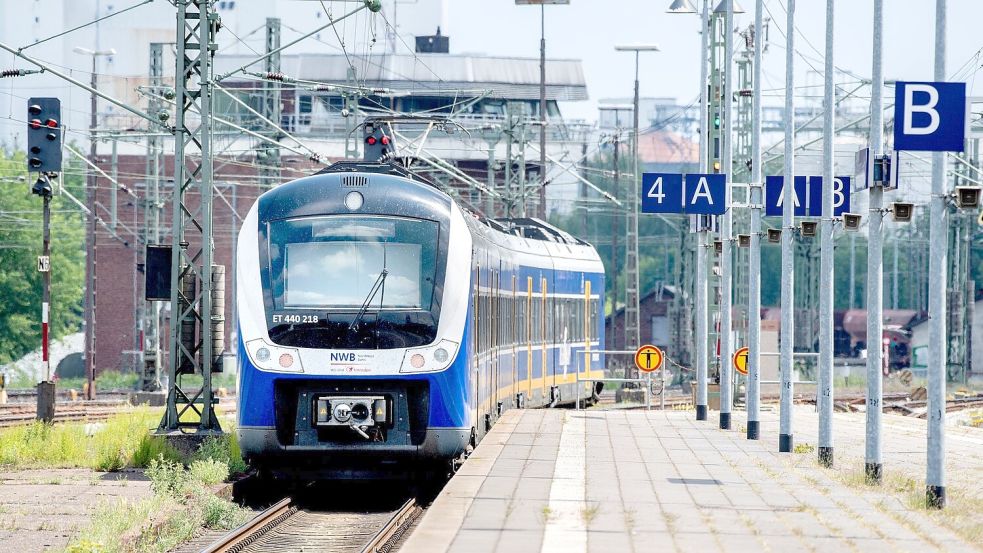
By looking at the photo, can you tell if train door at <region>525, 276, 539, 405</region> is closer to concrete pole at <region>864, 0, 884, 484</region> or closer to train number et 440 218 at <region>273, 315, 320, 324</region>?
train number et 440 218 at <region>273, 315, 320, 324</region>

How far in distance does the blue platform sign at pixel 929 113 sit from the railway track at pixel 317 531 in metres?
5.44

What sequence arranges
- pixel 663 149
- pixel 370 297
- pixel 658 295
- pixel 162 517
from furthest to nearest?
pixel 663 149 < pixel 658 295 < pixel 370 297 < pixel 162 517

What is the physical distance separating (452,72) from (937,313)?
196ft

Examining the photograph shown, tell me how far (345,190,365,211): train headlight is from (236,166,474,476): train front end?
0.01 meters

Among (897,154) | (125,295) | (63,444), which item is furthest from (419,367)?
(125,295)

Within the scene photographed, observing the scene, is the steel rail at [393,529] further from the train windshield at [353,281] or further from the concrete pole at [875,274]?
the concrete pole at [875,274]

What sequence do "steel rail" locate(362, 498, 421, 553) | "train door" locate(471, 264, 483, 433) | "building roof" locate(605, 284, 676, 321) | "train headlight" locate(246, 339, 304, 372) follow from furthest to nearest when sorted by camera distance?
1. "building roof" locate(605, 284, 676, 321)
2. "train door" locate(471, 264, 483, 433)
3. "train headlight" locate(246, 339, 304, 372)
4. "steel rail" locate(362, 498, 421, 553)

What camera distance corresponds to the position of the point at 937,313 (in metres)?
12.9

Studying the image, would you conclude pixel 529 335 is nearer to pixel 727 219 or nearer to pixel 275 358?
pixel 727 219

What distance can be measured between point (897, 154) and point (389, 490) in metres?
7.39

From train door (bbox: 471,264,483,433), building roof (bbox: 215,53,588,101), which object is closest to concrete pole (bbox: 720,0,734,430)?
train door (bbox: 471,264,483,433)

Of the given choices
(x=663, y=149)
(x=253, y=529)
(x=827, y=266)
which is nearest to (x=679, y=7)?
(x=827, y=266)

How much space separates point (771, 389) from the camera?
47.7 m

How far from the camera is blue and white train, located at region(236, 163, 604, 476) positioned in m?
15.5
